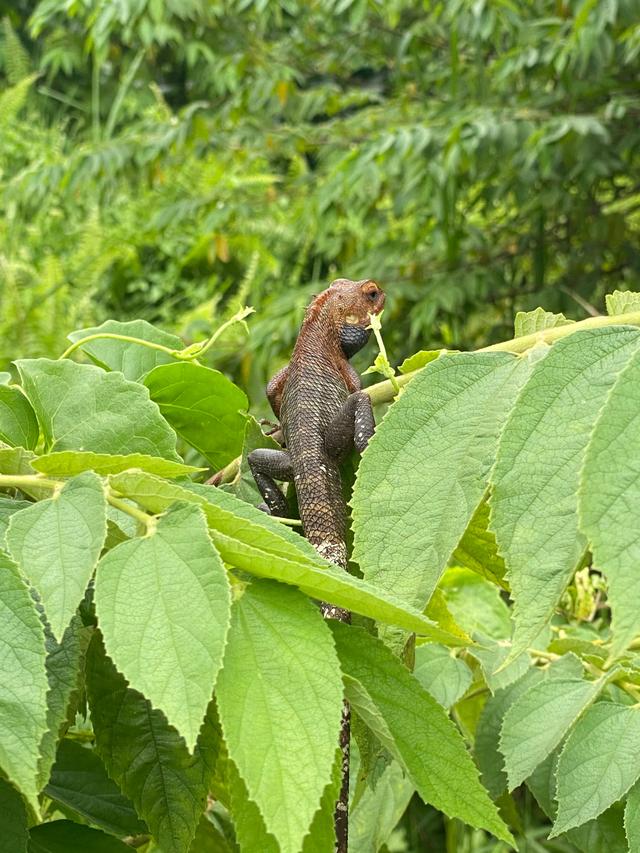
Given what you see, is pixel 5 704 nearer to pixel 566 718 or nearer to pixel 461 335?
pixel 566 718

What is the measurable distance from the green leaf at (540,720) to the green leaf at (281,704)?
1.28 ft

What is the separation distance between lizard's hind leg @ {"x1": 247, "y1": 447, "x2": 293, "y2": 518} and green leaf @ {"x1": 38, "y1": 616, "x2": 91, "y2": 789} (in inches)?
12.6

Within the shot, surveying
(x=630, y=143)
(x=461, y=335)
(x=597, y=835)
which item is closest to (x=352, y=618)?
(x=597, y=835)

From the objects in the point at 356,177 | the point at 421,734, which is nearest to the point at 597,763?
the point at 421,734

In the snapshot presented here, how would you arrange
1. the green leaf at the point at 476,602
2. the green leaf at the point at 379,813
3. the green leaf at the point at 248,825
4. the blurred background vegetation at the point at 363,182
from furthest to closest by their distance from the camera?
the blurred background vegetation at the point at 363,182 < the green leaf at the point at 476,602 < the green leaf at the point at 379,813 < the green leaf at the point at 248,825

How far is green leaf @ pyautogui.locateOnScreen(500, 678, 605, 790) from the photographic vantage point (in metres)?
0.91

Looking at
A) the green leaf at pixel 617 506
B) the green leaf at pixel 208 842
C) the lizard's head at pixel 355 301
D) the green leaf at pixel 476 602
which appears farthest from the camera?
the green leaf at pixel 476 602

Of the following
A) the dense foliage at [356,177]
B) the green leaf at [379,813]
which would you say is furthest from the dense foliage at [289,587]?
the dense foliage at [356,177]

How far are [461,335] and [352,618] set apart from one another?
351 cm

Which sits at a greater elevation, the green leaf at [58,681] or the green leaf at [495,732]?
the green leaf at [58,681]

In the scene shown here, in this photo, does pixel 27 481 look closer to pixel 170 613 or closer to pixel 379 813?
pixel 170 613

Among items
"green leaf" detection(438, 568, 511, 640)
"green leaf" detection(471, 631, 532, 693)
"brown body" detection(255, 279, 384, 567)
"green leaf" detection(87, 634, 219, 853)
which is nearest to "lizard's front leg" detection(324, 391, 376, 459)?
"brown body" detection(255, 279, 384, 567)

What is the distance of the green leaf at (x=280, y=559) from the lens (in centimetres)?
55

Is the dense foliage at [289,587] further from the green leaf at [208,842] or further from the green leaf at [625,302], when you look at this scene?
the green leaf at [208,842]
